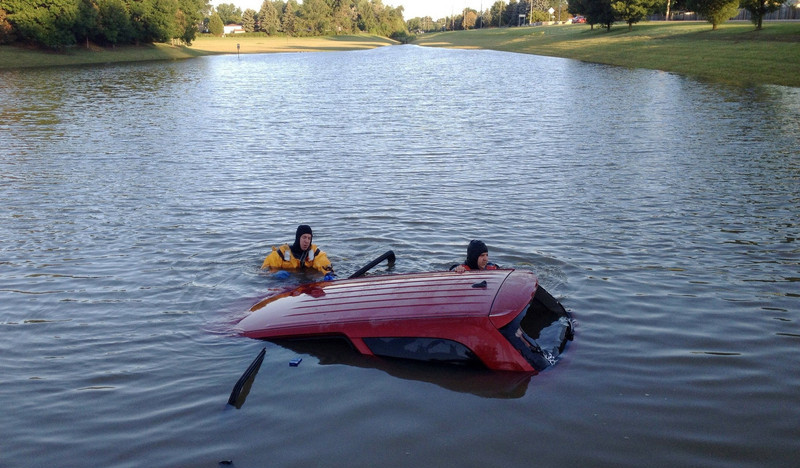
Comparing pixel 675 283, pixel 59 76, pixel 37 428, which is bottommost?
pixel 37 428

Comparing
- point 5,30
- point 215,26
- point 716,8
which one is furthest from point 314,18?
point 716,8

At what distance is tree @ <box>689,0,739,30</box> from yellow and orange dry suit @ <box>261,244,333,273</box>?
1993 inches

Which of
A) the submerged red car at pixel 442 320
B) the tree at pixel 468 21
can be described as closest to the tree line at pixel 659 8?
the submerged red car at pixel 442 320

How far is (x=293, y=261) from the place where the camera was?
10359 mm

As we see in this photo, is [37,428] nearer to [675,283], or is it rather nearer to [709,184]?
[675,283]

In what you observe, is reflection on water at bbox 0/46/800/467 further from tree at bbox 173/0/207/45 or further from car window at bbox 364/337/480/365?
tree at bbox 173/0/207/45

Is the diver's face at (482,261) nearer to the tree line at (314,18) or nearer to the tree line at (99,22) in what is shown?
the tree line at (99,22)

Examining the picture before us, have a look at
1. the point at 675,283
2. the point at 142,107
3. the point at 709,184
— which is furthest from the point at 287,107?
the point at 675,283

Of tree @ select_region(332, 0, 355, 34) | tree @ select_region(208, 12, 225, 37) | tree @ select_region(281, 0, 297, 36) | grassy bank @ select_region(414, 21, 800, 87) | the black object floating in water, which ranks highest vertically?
tree @ select_region(332, 0, 355, 34)

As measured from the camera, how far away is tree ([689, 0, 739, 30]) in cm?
5138

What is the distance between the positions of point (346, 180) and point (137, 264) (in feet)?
22.2

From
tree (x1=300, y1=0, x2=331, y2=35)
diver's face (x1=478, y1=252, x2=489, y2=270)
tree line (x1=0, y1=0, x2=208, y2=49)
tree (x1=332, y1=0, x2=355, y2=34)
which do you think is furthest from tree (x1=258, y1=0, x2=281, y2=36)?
diver's face (x1=478, y1=252, x2=489, y2=270)

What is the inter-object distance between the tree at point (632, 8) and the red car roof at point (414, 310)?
6500 cm

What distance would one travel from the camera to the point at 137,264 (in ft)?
35.8
